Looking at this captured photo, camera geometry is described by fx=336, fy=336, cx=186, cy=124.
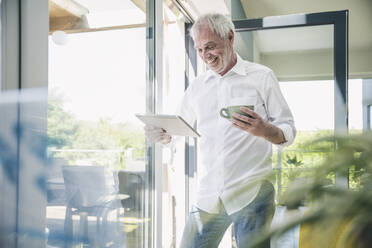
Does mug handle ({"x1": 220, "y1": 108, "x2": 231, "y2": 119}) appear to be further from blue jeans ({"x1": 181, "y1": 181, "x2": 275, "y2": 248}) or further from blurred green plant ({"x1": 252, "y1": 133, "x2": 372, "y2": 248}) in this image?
blurred green plant ({"x1": 252, "y1": 133, "x2": 372, "y2": 248})

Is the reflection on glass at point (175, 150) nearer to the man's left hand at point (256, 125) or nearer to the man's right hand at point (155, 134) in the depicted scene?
the man's right hand at point (155, 134)

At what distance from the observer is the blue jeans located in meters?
1.31

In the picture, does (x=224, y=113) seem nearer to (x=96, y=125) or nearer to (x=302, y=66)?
(x=96, y=125)

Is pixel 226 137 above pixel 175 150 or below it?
above

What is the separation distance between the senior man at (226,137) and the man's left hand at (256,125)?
1.2 inches

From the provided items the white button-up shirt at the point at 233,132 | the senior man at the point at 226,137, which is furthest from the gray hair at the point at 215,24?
the white button-up shirt at the point at 233,132

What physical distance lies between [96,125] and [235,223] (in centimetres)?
68

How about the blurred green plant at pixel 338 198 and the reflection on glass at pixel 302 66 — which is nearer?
the blurred green plant at pixel 338 198

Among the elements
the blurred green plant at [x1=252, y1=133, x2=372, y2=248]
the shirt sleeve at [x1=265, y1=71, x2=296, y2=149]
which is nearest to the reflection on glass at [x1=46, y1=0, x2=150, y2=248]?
the shirt sleeve at [x1=265, y1=71, x2=296, y2=149]

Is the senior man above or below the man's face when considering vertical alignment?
below

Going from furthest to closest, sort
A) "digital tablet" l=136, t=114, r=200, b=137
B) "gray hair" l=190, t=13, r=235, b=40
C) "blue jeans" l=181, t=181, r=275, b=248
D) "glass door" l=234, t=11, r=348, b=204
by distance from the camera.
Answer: "glass door" l=234, t=11, r=348, b=204
"gray hair" l=190, t=13, r=235, b=40
"blue jeans" l=181, t=181, r=275, b=248
"digital tablet" l=136, t=114, r=200, b=137

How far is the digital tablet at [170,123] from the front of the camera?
1161mm

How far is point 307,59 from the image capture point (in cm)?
229

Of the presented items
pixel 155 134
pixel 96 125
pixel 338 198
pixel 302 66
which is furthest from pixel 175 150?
pixel 338 198
